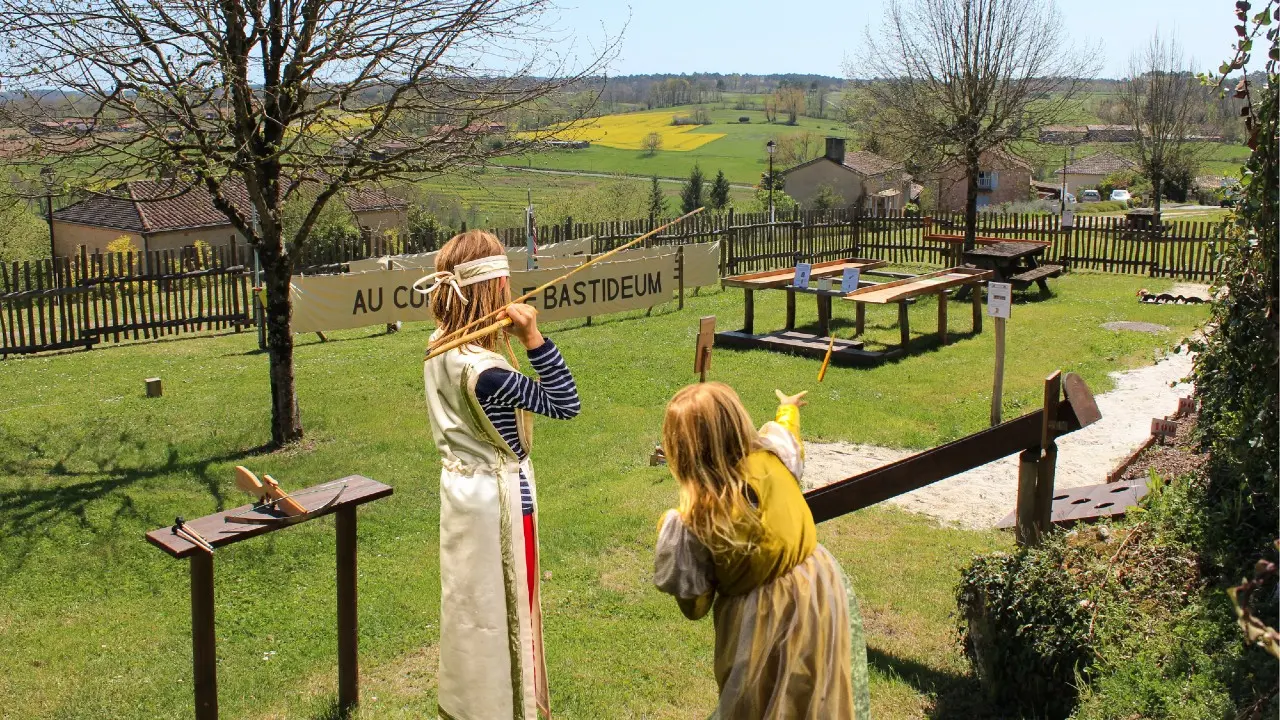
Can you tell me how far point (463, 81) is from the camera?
29.5 ft

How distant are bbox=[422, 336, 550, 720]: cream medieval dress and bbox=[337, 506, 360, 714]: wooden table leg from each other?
0.84m

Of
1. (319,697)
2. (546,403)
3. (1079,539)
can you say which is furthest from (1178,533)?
(319,697)

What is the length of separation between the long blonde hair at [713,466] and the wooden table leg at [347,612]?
A: 206 cm

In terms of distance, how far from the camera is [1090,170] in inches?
3046

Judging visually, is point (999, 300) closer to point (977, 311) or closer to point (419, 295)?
point (977, 311)

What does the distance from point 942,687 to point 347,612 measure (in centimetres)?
Result: 265

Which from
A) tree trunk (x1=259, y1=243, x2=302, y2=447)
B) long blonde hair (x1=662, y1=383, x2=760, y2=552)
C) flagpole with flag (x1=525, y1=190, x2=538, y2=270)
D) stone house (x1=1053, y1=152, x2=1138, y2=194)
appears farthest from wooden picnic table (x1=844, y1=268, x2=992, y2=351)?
stone house (x1=1053, y1=152, x2=1138, y2=194)

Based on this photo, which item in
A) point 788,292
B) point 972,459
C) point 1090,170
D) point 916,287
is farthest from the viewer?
point 1090,170

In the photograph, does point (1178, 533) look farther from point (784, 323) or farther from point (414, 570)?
point (784, 323)

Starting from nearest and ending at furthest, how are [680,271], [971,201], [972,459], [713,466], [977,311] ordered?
1. [713,466]
2. [972,459]
3. [977,311]
4. [680,271]
5. [971,201]

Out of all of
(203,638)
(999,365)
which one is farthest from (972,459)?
(999,365)

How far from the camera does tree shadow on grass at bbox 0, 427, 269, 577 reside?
684cm

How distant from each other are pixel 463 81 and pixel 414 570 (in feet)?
14.5

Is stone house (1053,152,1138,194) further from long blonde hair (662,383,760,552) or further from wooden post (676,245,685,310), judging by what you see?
long blonde hair (662,383,760,552)
